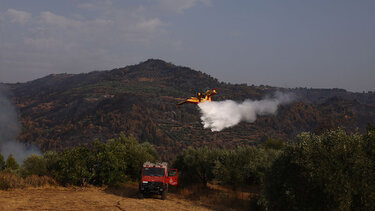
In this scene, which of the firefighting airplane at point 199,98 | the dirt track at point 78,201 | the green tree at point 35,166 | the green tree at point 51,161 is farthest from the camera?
the firefighting airplane at point 199,98

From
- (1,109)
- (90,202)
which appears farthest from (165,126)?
(90,202)

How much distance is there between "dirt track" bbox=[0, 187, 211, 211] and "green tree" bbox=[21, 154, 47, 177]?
7299mm

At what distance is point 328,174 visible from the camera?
15297 millimetres

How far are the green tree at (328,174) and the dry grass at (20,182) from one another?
20116mm

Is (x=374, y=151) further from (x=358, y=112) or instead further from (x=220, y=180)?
(x=358, y=112)

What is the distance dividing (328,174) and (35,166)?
2952 centimetres

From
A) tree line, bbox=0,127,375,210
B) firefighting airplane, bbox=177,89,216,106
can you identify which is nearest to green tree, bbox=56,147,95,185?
tree line, bbox=0,127,375,210

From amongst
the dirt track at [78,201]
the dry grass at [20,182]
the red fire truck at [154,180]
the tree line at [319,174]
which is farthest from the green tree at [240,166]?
the dry grass at [20,182]

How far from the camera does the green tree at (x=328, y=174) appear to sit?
14953 millimetres

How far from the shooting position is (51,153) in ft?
116

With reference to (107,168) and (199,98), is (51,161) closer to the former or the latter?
(107,168)

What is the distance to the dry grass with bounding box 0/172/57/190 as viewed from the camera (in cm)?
2506

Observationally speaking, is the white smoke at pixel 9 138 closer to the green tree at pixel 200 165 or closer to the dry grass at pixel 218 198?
the green tree at pixel 200 165

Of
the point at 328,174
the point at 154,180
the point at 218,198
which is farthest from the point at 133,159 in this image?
the point at 328,174
